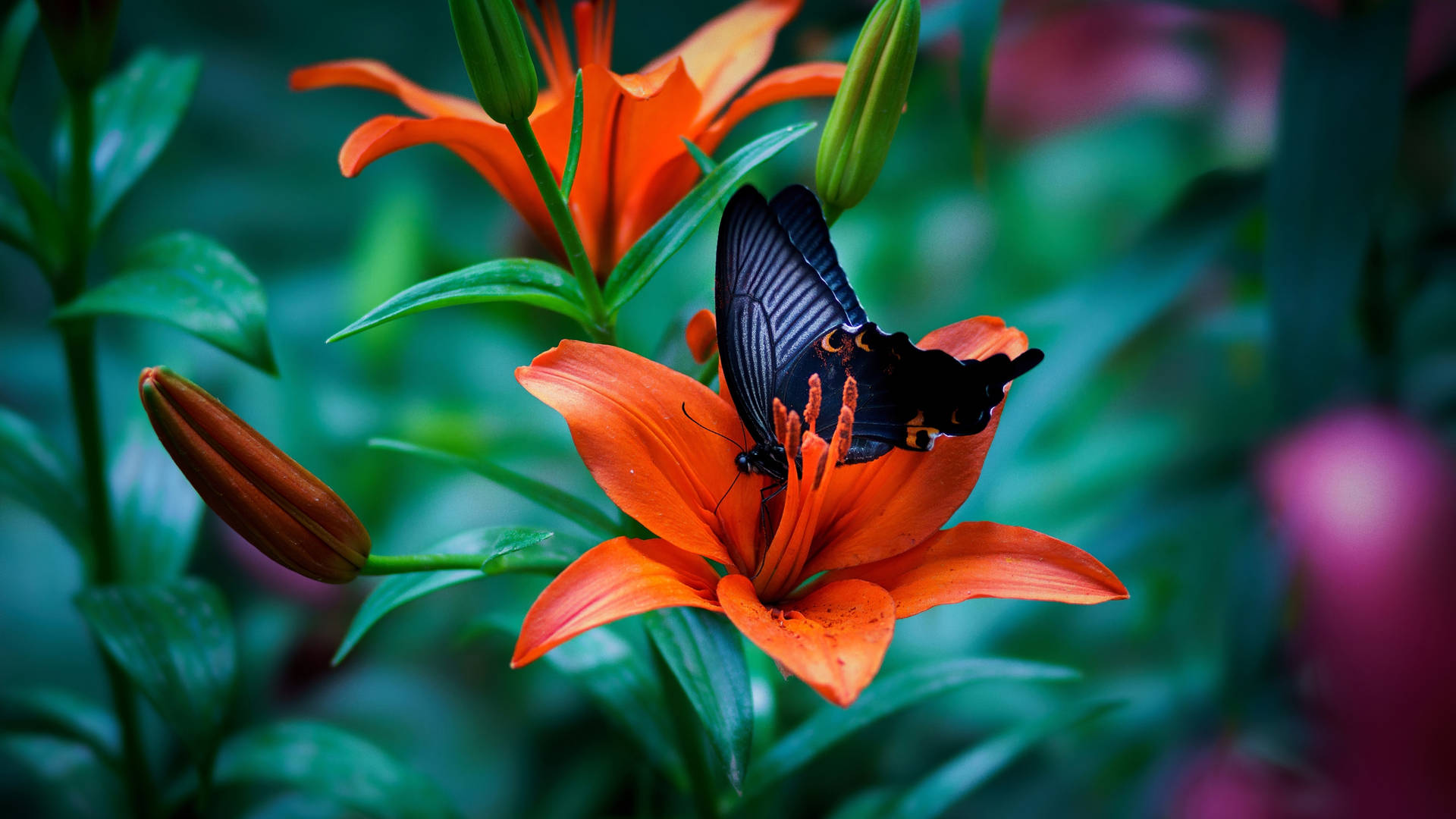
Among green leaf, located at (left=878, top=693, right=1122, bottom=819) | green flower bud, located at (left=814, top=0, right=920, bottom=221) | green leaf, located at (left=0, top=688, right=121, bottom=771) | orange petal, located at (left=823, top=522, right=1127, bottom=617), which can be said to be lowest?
green leaf, located at (left=0, top=688, right=121, bottom=771)

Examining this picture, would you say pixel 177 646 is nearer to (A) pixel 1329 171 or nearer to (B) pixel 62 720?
(B) pixel 62 720

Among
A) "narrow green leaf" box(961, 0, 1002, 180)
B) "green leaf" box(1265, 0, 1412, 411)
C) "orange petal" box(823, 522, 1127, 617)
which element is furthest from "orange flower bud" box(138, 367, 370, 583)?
"green leaf" box(1265, 0, 1412, 411)

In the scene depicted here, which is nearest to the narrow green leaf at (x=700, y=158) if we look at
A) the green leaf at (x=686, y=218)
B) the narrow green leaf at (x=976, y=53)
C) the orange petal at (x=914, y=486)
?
the green leaf at (x=686, y=218)

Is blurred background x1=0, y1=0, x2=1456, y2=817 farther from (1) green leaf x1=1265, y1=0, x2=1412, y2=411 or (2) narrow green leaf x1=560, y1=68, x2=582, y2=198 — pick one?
(2) narrow green leaf x1=560, y1=68, x2=582, y2=198

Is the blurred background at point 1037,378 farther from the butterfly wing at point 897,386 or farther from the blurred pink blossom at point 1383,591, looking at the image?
the butterfly wing at point 897,386

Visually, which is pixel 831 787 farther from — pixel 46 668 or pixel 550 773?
pixel 46 668

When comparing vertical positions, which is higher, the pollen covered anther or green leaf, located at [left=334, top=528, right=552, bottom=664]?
the pollen covered anther

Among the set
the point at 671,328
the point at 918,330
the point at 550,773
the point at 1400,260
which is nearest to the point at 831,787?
the point at 550,773
